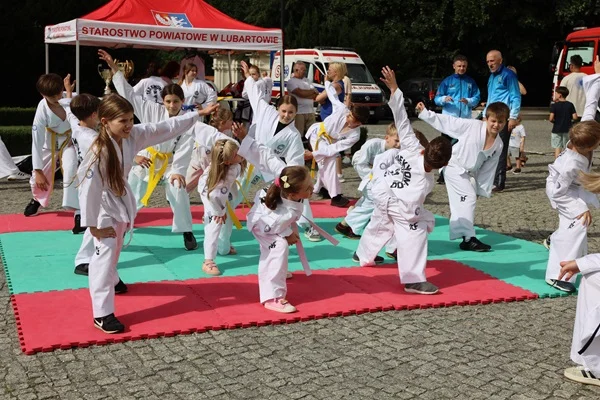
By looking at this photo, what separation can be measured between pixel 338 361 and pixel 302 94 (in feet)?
29.3

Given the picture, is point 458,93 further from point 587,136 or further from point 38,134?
point 38,134

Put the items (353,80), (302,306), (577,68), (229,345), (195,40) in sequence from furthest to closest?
(353,80)
(577,68)
(195,40)
(302,306)
(229,345)

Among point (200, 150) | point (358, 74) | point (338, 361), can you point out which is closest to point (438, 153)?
point (338, 361)

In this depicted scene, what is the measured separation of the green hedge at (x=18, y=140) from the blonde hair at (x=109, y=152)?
10.2m

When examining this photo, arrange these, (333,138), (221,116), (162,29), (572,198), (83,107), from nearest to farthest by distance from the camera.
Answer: (83,107)
(572,198)
(221,116)
(333,138)
(162,29)

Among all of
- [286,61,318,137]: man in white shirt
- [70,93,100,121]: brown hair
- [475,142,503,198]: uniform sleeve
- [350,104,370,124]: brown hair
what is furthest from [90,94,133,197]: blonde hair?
[286,61,318,137]: man in white shirt

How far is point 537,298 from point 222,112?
3.31m

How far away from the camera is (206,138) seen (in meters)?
7.09

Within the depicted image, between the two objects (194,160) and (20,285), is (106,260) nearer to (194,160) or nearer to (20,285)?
(20,285)

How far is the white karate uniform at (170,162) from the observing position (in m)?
7.37

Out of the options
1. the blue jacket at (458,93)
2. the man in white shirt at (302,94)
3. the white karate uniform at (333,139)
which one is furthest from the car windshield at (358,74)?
the white karate uniform at (333,139)

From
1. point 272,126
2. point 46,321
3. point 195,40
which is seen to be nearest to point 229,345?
point 46,321

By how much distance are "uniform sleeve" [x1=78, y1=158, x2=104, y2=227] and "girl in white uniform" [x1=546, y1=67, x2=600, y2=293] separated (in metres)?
3.71

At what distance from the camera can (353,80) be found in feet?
80.6
